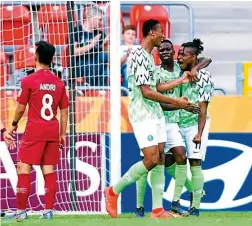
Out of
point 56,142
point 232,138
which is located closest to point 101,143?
point 232,138

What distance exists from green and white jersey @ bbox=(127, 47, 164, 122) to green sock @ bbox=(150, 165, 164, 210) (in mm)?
556

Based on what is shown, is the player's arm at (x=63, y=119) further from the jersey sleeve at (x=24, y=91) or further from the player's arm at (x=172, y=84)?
the player's arm at (x=172, y=84)

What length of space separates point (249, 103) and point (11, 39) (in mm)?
3009

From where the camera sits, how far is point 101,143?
12.6 metres

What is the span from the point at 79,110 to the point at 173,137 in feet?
6.22

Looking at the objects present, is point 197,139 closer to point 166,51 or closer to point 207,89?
point 207,89

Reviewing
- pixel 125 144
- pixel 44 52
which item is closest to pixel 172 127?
pixel 44 52

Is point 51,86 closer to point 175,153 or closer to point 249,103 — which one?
point 175,153

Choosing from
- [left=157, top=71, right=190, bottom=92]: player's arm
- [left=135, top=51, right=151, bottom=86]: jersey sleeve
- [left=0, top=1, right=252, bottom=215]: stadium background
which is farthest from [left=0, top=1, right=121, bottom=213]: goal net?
[left=135, top=51, right=151, bottom=86]: jersey sleeve

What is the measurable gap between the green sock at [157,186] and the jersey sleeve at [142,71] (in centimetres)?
92

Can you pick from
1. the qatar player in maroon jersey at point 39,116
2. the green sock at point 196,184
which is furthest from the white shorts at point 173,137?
the qatar player in maroon jersey at point 39,116

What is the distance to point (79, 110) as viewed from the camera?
41.0 feet

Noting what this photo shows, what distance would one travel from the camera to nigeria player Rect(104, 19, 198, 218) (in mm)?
10133

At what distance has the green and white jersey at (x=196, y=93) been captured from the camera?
1087 cm
